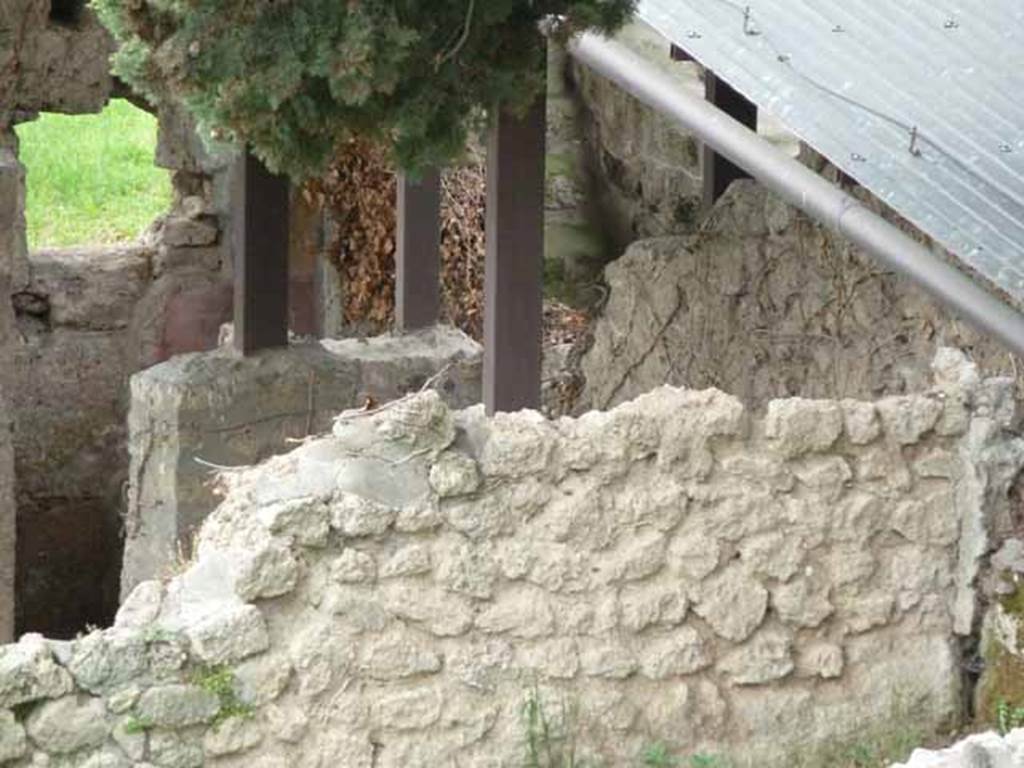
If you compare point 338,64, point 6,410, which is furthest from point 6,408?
point 338,64

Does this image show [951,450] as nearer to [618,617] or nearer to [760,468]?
[760,468]

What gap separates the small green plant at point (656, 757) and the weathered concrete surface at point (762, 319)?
186 centimetres

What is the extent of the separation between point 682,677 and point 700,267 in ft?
9.80

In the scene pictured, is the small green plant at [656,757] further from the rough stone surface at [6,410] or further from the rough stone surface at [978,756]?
the rough stone surface at [6,410]

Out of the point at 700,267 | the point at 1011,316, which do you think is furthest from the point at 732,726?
the point at 700,267

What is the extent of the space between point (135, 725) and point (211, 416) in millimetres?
2907

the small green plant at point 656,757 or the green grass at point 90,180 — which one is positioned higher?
the green grass at point 90,180

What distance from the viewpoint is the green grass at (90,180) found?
15234 millimetres

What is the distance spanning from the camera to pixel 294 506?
627 cm

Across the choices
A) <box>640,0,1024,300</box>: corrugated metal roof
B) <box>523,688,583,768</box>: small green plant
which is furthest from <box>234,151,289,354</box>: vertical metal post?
<box>523,688,583,768</box>: small green plant

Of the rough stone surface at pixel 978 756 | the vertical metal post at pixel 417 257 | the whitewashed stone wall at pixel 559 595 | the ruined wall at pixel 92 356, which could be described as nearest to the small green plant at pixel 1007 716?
the whitewashed stone wall at pixel 559 595

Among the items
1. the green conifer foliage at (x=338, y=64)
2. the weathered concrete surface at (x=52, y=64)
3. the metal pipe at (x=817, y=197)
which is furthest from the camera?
the weathered concrete surface at (x=52, y=64)

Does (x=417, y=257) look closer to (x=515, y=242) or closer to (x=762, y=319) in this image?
(x=762, y=319)

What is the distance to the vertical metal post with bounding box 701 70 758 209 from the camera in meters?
9.53
